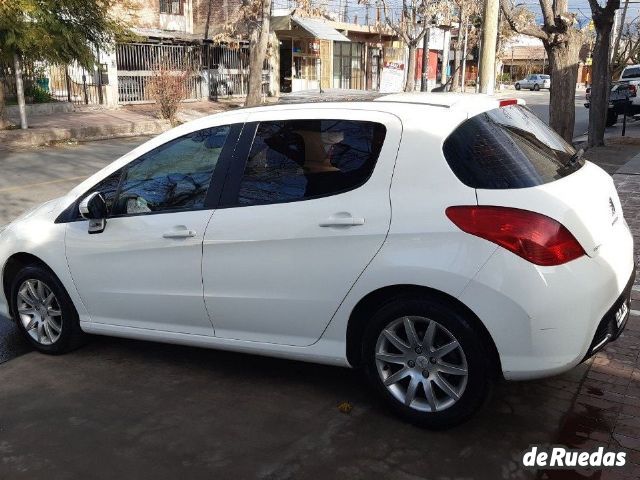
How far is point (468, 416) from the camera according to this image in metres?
3.43

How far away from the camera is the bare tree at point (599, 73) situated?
51.8 ft

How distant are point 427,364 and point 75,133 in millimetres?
16936

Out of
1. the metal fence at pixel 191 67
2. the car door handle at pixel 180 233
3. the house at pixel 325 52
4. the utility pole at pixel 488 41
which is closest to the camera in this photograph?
the car door handle at pixel 180 233

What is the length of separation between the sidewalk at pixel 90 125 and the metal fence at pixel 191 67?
1.24 meters

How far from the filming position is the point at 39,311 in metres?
4.71

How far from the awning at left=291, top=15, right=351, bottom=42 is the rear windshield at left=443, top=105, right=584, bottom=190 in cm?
3208

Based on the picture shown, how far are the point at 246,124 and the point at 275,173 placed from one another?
38 centimetres

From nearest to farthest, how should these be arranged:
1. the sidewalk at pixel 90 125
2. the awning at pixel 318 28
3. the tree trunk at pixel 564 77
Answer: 1. the tree trunk at pixel 564 77
2. the sidewalk at pixel 90 125
3. the awning at pixel 318 28

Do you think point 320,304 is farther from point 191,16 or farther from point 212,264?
point 191,16

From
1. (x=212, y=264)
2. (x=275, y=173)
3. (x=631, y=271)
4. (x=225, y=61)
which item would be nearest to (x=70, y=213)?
(x=212, y=264)

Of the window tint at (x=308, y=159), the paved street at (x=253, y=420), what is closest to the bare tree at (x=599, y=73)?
the paved street at (x=253, y=420)

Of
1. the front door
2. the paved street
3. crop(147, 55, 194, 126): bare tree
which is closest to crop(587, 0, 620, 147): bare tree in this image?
crop(147, 55, 194, 126): bare tree

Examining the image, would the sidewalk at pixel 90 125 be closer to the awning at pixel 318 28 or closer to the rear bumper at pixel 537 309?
the awning at pixel 318 28

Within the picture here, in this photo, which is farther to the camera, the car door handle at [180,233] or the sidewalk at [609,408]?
the car door handle at [180,233]
